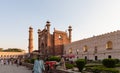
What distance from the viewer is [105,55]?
37.4 m

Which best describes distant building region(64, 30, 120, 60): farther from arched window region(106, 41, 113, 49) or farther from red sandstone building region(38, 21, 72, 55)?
red sandstone building region(38, 21, 72, 55)

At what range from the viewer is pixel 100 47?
129ft

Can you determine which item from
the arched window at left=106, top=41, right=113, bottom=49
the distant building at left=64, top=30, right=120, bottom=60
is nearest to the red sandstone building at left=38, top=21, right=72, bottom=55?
the distant building at left=64, top=30, right=120, bottom=60

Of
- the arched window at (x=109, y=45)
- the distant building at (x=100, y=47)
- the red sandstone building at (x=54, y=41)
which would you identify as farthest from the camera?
the red sandstone building at (x=54, y=41)

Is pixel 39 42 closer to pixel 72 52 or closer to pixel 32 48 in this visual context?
pixel 32 48

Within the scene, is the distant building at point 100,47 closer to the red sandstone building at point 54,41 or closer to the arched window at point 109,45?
the arched window at point 109,45

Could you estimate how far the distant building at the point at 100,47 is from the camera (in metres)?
34.6

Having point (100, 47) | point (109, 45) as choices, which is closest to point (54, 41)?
point (100, 47)

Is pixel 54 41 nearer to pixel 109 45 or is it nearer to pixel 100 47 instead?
pixel 100 47

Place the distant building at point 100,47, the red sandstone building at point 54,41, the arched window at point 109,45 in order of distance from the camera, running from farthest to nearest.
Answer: the red sandstone building at point 54,41 < the arched window at point 109,45 < the distant building at point 100,47

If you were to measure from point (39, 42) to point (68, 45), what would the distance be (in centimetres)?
1217

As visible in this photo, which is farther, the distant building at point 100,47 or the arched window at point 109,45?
the arched window at point 109,45

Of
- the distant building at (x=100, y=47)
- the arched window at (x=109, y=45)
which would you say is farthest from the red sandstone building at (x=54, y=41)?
the arched window at (x=109, y=45)

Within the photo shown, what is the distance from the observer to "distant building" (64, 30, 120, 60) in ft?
113
